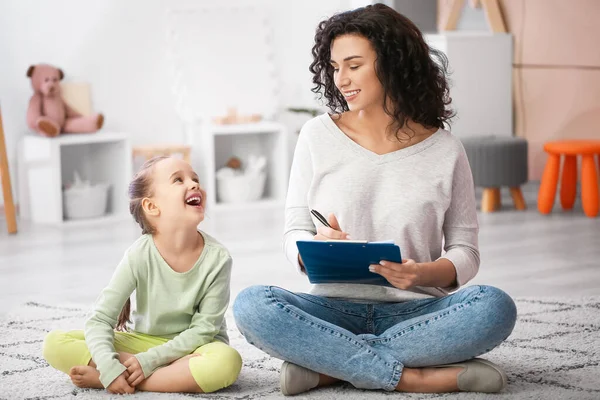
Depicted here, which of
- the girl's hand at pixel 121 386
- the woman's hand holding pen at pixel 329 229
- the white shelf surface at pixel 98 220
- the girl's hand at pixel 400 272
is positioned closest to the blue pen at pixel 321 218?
the woman's hand holding pen at pixel 329 229

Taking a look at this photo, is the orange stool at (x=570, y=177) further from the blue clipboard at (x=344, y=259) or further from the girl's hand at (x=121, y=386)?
the girl's hand at (x=121, y=386)

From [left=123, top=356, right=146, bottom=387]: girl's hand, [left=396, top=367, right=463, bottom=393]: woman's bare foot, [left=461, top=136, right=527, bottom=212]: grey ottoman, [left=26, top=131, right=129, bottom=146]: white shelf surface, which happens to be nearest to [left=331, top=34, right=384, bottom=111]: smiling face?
[left=396, top=367, right=463, bottom=393]: woman's bare foot

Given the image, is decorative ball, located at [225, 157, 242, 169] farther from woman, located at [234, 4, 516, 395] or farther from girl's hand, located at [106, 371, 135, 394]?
girl's hand, located at [106, 371, 135, 394]

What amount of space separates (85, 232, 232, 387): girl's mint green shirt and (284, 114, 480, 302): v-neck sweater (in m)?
0.16

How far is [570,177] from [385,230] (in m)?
2.57

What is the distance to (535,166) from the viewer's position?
15.7ft

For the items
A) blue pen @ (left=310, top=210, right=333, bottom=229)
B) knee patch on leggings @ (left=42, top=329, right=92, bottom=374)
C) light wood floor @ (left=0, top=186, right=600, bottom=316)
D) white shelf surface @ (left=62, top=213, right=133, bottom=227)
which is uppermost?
blue pen @ (left=310, top=210, right=333, bottom=229)

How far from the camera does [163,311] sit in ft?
6.04

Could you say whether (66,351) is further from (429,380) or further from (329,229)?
(429,380)

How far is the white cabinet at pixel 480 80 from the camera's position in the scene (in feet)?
14.9

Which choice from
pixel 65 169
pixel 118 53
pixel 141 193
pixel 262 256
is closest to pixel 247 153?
pixel 118 53

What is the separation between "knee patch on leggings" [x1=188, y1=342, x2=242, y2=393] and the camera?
5.81ft

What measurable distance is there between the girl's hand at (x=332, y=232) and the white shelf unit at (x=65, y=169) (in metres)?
2.61

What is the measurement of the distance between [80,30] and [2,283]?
1.86 m
